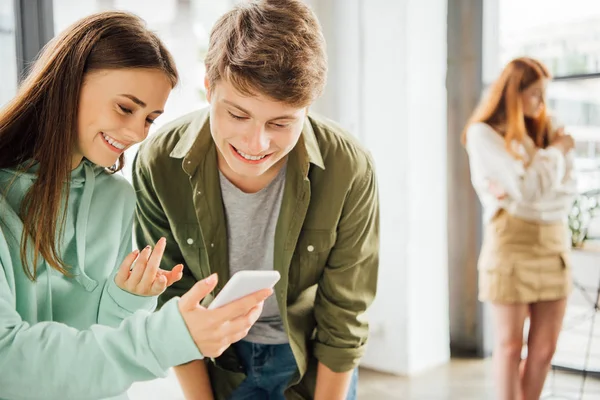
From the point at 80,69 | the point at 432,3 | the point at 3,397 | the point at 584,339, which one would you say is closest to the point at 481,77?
the point at 432,3

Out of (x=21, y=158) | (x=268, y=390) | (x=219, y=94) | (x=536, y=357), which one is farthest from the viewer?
(x=536, y=357)

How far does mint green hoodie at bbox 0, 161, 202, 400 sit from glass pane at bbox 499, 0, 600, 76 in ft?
9.65

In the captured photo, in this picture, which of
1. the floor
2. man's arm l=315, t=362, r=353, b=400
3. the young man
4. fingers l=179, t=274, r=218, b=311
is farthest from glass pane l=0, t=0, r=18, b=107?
the floor

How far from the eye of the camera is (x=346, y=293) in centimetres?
148

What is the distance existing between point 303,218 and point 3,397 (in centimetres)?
71

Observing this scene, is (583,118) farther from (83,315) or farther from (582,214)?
(83,315)

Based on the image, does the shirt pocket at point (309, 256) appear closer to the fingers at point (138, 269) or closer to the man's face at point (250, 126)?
the man's face at point (250, 126)

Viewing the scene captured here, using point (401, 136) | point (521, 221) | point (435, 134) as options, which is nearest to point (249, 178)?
point (521, 221)

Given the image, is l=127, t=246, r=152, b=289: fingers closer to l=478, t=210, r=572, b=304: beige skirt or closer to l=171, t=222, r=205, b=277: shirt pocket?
l=171, t=222, r=205, b=277: shirt pocket

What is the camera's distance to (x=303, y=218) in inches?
55.1

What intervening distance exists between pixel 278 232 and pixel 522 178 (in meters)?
1.60

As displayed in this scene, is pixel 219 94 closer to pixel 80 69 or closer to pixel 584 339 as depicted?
pixel 80 69

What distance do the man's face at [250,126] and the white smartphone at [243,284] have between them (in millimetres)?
382

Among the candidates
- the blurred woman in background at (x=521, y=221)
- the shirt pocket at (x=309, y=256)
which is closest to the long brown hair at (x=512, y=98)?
the blurred woman in background at (x=521, y=221)
